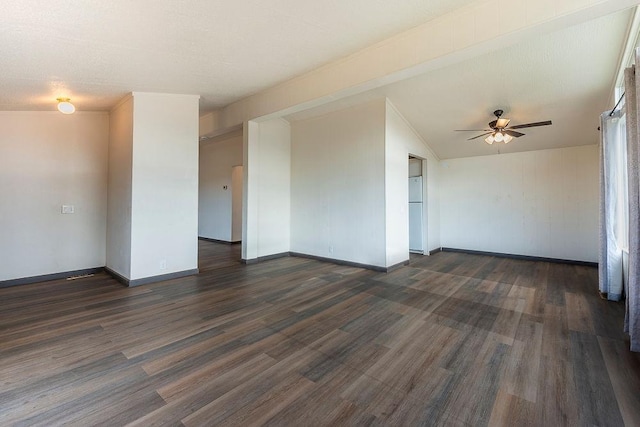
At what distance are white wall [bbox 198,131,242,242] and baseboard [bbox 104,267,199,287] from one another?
3781 mm

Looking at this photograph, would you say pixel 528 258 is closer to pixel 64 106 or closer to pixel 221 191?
pixel 221 191

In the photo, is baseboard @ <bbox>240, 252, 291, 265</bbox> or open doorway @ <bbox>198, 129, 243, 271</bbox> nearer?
baseboard @ <bbox>240, 252, 291, 265</bbox>

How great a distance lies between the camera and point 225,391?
71.5 inches

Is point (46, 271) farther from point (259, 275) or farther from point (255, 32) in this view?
point (255, 32)

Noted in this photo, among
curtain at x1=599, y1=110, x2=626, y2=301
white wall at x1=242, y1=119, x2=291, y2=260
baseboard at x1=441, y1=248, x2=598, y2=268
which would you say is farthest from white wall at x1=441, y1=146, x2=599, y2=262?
white wall at x1=242, y1=119, x2=291, y2=260

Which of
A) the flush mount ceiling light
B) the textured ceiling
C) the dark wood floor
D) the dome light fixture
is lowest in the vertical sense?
the dark wood floor

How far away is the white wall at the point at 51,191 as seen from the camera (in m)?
4.13

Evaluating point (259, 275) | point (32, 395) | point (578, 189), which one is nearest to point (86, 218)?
point (259, 275)

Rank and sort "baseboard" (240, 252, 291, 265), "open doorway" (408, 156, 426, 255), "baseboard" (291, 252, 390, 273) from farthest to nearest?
"open doorway" (408, 156, 426, 255), "baseboard" (240, 252, 291, 265), "baseboard" (291, 252, 390, 273)

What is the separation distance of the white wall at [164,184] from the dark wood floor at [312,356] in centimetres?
58

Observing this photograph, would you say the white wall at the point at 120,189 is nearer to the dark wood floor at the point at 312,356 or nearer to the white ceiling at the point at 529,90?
the dark wood floor at the point at 312,356

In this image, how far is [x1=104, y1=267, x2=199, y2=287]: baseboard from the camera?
4.12m

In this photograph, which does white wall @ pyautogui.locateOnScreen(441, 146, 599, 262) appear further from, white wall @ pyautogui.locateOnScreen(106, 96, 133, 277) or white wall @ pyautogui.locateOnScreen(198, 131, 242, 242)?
white wall @ pyautogui.locateOnScreen(106, 96, 133, 277)

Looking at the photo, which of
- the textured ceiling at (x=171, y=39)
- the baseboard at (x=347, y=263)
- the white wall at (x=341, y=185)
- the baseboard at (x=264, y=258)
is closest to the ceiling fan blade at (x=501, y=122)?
the white wall at (x=341, y=185)
